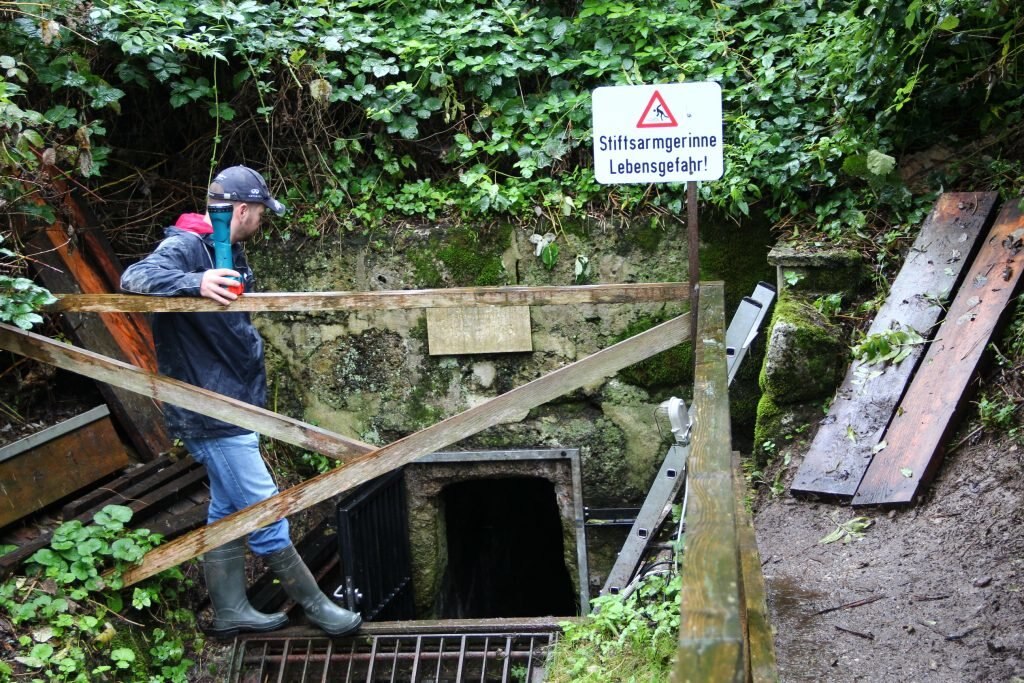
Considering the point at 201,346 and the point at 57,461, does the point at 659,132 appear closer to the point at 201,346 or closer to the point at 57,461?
the point at 201,346

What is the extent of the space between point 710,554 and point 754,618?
3.29 feet

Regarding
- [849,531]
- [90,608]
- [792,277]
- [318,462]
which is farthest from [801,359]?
[90,608]

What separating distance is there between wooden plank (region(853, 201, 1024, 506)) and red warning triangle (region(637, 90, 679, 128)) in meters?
1.72

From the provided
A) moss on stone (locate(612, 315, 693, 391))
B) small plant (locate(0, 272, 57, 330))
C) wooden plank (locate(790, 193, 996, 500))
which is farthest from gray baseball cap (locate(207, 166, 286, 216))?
wooden plank (locate(790, 193, 996, 500))

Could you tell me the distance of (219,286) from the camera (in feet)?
11.5

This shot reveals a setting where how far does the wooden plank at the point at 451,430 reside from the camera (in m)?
3.49

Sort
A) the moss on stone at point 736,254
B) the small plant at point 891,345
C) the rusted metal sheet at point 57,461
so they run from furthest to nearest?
the moss on stone at point 736,254
the small plant at point 891,345
the rusted metal sheet at point 57,461

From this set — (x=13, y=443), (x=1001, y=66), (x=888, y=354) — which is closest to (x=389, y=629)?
(x=13, y=443)

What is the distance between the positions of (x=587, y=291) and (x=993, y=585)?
5.70ft

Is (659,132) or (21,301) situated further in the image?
(21,301)

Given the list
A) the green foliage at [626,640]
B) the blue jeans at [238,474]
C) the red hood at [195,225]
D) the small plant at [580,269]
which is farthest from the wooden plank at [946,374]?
the red hood at [195,225]

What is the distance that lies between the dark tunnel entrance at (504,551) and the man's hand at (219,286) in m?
3.41

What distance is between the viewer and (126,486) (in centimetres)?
467

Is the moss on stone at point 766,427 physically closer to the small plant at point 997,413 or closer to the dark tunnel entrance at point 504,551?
the small plant at point 997,413
